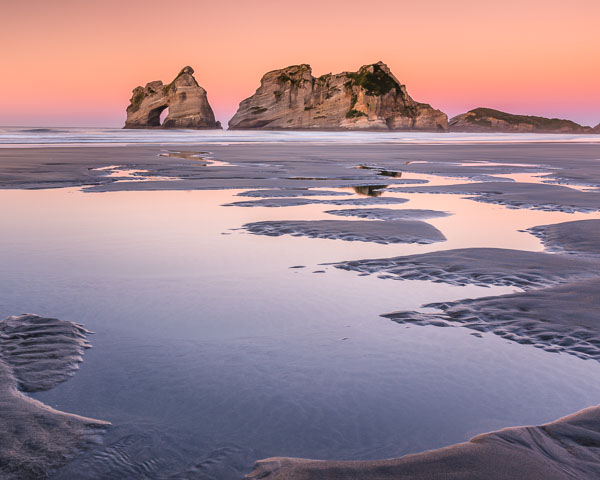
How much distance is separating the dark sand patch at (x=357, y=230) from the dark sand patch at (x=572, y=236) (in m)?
1.25

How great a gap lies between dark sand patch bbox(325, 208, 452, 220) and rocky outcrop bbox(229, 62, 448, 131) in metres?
123

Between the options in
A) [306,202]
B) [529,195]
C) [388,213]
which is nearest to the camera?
[388,213]

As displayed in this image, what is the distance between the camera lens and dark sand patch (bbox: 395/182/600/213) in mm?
9758

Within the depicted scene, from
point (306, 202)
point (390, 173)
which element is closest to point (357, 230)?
point (306, 202)

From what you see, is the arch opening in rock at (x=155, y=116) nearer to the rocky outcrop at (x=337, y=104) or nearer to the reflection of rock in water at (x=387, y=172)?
the rocky outcrop at (x=337, y=104)

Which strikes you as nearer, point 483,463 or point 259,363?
point 483,463

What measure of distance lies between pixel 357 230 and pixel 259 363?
14.2 ft

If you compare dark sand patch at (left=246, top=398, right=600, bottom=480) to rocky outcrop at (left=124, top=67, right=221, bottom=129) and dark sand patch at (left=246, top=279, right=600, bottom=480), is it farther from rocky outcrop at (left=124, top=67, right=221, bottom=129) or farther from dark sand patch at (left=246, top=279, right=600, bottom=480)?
rocky outcrop at (left=124, top=67, right=221, bottom=129)

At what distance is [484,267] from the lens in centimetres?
537

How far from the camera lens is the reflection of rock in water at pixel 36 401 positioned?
2.21 metres

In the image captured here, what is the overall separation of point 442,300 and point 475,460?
2.32 m

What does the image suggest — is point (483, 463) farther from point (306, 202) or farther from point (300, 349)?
point (306, 202)

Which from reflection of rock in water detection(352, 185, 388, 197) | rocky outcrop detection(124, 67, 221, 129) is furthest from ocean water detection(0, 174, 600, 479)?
rocky outcrop detection(124, 67, 221, 129)

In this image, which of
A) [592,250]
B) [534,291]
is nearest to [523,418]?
[534,291]
